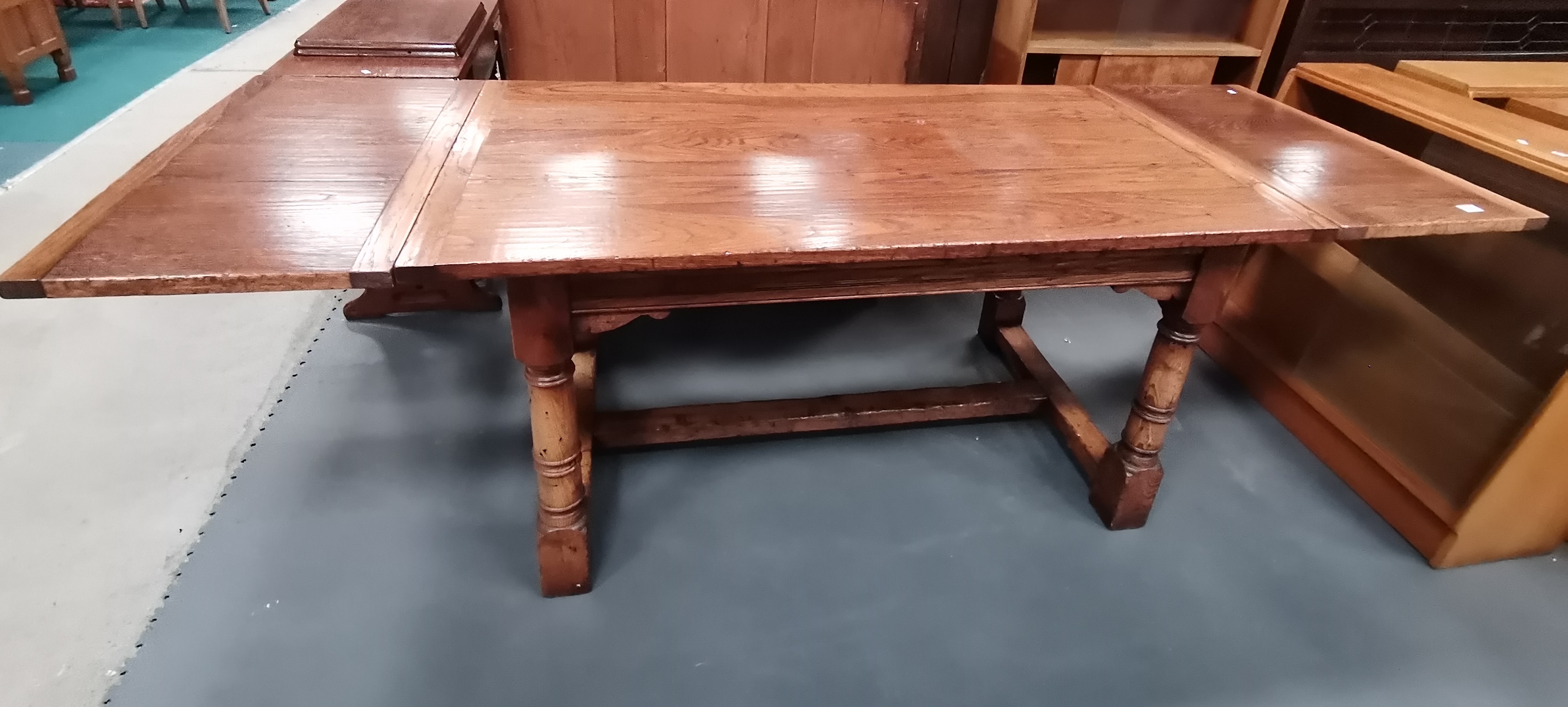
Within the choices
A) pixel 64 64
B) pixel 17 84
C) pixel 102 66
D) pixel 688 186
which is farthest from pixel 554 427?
pixel 102 66

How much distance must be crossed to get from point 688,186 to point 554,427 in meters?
0.50

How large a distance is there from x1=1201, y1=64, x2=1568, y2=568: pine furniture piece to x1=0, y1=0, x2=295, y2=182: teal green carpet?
446cm

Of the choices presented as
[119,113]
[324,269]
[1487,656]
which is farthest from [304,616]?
[119,113]

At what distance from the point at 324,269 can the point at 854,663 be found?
1.13 meters

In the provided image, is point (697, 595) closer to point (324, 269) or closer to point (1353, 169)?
point (324, 269)

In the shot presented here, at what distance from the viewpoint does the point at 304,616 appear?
1.63 meters

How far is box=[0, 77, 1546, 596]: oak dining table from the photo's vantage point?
121cm

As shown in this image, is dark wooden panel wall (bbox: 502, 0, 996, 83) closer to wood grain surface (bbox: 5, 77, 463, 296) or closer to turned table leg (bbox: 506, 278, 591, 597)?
wood grain surface (bbox: 5, 77, 463, 296)

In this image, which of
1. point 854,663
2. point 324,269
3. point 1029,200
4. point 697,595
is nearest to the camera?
point 324,269

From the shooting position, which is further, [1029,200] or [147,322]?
[147,322]

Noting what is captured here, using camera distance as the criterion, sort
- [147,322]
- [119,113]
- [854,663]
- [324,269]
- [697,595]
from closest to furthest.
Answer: [324,269] < [854,663] < [697,595] < [147,322] < [119,113]

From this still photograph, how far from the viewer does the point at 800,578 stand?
178 centimetres

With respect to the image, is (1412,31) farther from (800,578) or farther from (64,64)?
(64,64)

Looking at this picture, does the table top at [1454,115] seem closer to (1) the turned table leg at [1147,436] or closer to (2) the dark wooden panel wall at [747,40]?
(1) the turned table leg at [1147,436]
